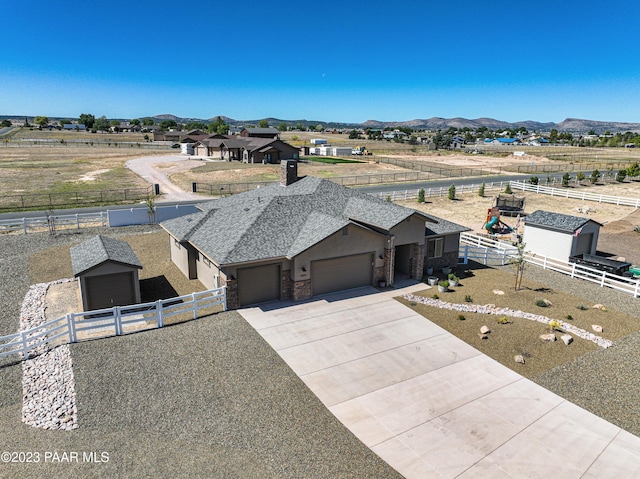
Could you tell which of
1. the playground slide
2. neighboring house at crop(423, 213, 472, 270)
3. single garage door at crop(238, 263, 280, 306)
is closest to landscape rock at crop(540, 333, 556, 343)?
neighboring house at crop(423, 213, 472, 270)

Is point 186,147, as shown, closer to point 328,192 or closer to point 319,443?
point 328,192

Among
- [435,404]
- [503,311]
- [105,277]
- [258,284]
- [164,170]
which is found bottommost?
[435,404]

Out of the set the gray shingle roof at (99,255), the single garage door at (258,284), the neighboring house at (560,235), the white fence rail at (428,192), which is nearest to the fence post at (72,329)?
the gray shingle roof at (99,255)

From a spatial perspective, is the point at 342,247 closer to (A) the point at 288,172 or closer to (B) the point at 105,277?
(A) the point at 288,172

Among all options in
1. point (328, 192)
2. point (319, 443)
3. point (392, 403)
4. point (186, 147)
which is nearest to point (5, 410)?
point (319, 443)

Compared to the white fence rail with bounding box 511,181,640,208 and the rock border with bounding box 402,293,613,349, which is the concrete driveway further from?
the white fence rail with bounding box 511,181,640,208

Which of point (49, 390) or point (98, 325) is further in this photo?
point (98, 325)

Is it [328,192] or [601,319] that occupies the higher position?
[328,192]

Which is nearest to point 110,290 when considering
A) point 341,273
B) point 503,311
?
point 341,273
